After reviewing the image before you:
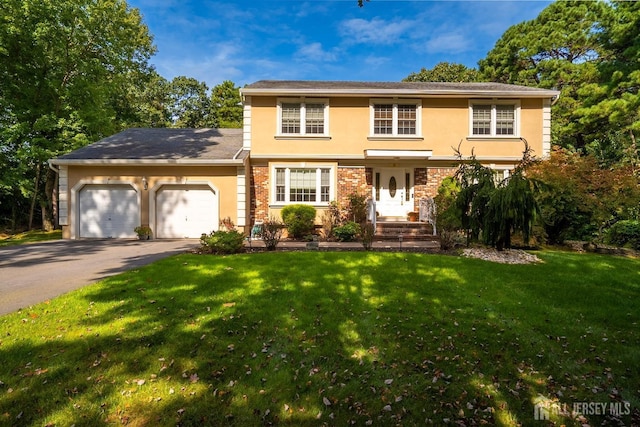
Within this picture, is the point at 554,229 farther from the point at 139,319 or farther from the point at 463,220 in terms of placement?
the point at 139,319

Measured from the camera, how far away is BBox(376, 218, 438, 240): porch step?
11970mm

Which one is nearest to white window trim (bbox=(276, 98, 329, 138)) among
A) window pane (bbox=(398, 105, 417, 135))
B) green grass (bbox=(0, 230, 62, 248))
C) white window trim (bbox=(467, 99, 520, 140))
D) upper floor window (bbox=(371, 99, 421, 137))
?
upper floor window (bbox=(371, 99, 421, 137))

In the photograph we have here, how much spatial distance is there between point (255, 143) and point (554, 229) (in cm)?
1223

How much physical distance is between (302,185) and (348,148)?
105 inches

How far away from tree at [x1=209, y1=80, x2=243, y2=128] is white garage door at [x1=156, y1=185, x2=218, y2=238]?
21.0 m

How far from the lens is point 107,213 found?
13172mm

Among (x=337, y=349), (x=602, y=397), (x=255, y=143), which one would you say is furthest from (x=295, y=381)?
(x=255, y=143)

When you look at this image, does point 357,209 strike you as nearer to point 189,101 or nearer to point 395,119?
point 395,119

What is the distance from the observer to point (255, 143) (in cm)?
1377

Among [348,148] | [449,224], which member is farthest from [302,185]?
[449,224]

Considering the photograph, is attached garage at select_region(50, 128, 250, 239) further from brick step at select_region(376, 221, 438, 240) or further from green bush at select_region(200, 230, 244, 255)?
brick step at select_region(376, 221, 438, 240)

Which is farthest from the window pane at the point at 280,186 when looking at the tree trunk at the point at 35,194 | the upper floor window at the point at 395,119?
the tree trunk at the point at 35,194

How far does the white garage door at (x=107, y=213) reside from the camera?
13125mm

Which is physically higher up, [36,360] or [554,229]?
[554,229]
